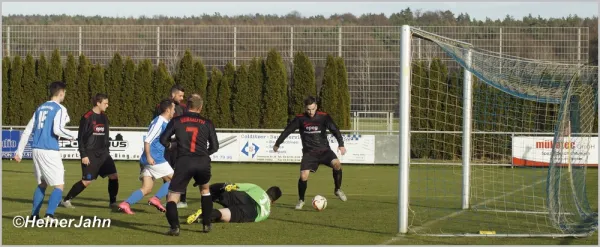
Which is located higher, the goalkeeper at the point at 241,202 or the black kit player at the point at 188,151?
the black kit player at the point at 188,151

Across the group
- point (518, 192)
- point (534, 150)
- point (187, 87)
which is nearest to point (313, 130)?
point (518, 192)

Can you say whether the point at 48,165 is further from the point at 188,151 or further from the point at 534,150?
the point at 534,150

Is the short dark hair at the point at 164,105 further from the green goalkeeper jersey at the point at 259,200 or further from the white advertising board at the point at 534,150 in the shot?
the white advertising board at the point at 534,150

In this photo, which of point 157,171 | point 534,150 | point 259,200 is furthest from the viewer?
point 534,150

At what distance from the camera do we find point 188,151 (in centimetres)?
1086

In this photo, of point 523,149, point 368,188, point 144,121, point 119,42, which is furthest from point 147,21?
point 368,188

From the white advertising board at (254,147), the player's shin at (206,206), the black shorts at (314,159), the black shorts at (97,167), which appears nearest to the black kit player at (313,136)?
the black shorts at (314,159)

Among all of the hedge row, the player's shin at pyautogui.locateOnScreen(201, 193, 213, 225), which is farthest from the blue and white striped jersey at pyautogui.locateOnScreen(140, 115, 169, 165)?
the hedge row

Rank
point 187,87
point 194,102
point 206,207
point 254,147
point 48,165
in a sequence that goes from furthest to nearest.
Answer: point 187,87, point 254,147, point 48,165, point 206,207, point 194,102

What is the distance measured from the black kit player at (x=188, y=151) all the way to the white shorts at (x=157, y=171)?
9.00 ft

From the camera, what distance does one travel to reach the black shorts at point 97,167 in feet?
45.4

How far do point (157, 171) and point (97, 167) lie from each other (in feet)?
3.39

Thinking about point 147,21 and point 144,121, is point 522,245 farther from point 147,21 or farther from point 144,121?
point 147,21

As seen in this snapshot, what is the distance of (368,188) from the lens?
64.3 feet
